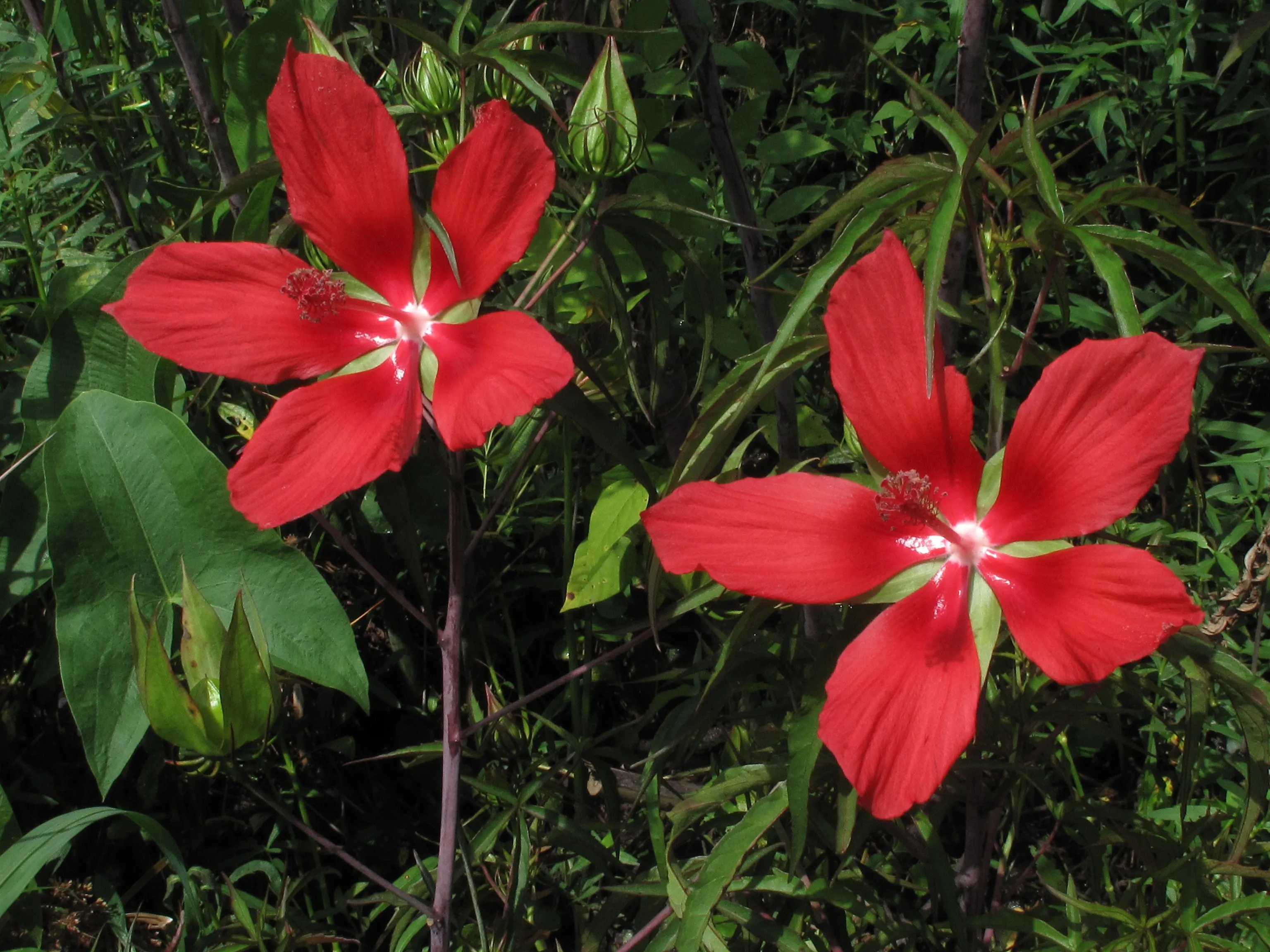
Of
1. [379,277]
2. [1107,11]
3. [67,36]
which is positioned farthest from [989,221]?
[67,36]

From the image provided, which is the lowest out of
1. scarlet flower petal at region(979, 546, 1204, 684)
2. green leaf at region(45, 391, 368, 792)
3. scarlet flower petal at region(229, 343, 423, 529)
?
green leaf at region(45, 391, 368, 792)

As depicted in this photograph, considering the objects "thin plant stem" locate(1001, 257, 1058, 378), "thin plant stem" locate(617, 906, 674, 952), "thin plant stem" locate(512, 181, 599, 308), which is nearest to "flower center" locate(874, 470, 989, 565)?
"thin plant stem" locate(1001, 257, 1058, 378)

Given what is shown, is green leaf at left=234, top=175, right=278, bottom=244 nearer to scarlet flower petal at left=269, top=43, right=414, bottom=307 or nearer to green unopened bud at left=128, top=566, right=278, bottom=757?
scarlet flower petal at left=269, top=43, right=414, bottom=307

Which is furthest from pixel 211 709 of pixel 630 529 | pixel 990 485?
pixel 990 485

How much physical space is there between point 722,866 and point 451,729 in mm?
260

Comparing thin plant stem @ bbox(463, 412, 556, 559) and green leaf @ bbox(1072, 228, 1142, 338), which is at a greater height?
green leaf @ bbox(1072, 228, 1142, 338)

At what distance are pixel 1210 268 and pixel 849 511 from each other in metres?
0.30

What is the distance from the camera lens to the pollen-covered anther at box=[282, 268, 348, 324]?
0.98 metres

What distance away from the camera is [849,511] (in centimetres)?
87

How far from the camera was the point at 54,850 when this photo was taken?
987mm

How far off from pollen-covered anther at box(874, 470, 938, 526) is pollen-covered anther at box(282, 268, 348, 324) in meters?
0.51

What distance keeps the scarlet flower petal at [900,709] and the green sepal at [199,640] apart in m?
0.49

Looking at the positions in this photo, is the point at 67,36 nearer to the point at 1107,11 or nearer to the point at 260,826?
the point at 260,826

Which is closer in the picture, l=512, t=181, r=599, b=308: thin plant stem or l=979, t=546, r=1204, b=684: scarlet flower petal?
l=979, t=546, r=1204, b=684: scarlet flower petal
